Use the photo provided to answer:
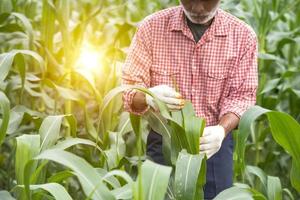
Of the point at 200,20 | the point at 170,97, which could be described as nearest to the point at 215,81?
the point at 200,20

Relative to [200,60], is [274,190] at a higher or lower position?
lower

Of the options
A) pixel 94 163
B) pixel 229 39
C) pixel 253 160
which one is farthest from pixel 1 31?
pixel 253 160

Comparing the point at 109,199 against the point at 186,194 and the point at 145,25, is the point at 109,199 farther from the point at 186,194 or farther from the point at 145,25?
the point at 145,25

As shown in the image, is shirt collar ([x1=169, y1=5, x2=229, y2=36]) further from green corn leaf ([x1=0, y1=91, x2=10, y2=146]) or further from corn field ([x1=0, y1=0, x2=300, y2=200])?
green corn leaf ([x1=0, y1=91, x2=10, y2=146])

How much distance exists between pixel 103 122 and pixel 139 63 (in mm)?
569

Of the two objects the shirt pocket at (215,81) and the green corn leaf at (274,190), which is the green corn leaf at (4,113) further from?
the green corn leaf at (274,190)

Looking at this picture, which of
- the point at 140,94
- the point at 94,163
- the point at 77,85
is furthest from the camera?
the point at 77,85

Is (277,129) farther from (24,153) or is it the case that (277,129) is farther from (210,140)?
(24,153)

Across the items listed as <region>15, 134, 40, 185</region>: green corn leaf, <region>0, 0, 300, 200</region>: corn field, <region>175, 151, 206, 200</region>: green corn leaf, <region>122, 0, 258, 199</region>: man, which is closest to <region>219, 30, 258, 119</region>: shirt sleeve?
<region>122, 0, 258, 199</region>: man

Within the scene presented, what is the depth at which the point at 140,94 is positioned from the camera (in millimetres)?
2213

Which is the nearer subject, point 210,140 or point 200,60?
point 210,140

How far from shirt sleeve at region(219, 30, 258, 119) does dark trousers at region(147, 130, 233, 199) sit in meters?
0.19

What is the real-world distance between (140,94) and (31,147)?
460 millimetres

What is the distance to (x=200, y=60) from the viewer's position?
2.32m
